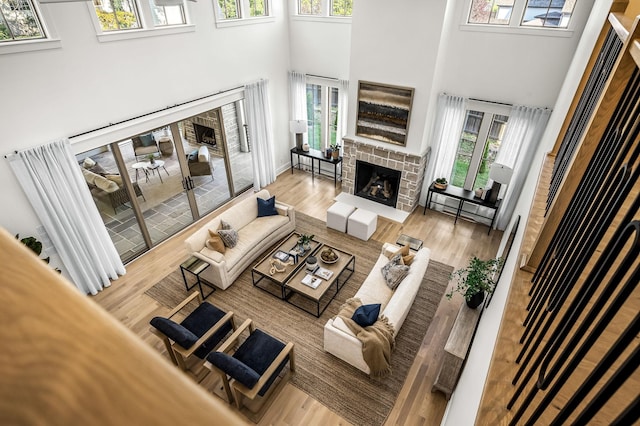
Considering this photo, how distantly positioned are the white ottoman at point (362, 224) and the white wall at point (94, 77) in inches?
129

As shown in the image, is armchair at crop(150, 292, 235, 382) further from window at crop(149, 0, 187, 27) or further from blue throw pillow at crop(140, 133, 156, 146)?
blue throw pillow at crop(140, 133, 156, 146)

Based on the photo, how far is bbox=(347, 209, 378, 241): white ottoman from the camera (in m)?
6.05

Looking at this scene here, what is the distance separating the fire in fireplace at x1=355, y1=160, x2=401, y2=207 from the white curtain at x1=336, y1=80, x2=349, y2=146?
2.90ft

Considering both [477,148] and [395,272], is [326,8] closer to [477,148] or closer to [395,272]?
[477,148]

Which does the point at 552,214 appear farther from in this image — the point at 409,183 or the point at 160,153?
the point at 160,153

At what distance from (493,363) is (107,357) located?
1.74 metres

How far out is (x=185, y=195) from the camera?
6832mm

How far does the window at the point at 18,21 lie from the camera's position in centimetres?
373

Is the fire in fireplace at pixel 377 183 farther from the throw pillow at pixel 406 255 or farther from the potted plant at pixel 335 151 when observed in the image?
the throw pillow at pixel 406 255

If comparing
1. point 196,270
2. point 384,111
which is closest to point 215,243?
point 196,270

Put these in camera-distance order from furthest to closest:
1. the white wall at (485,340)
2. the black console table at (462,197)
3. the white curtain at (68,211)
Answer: the black console table at (462,197) → the white curtain at (68,211) → the white wall at (485,340)

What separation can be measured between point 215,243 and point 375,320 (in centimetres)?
258

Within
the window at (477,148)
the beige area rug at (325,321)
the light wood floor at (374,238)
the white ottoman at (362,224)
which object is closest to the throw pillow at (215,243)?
the beige area rug at (325,321)

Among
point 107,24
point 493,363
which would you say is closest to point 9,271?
point 493,363
